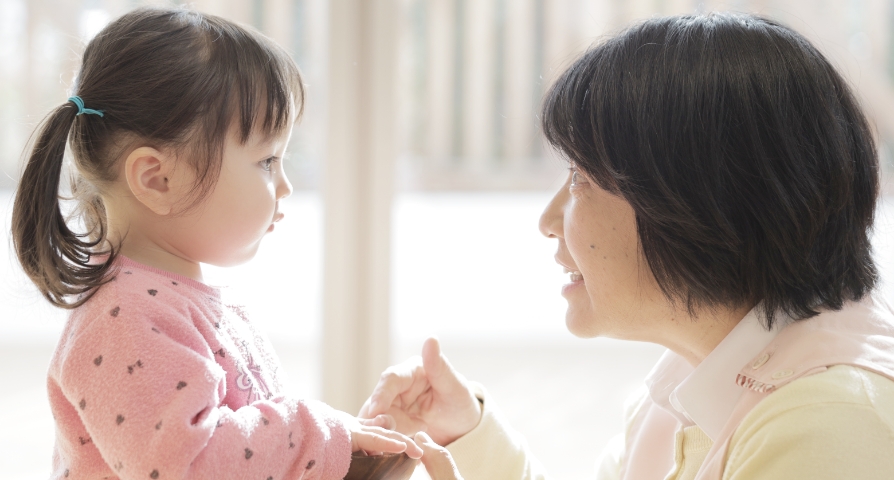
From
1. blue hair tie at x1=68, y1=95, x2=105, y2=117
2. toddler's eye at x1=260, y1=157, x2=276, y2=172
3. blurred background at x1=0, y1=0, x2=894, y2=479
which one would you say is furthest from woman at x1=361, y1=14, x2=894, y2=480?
blurred background at x1=0, y1=0, x2=894, y2=479

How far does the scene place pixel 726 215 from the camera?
0.99 meters

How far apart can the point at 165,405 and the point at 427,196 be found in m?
1.45

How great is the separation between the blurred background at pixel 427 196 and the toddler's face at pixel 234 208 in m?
1.00

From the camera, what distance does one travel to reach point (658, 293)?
1.08 meters

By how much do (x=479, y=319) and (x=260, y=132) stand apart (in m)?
1.38

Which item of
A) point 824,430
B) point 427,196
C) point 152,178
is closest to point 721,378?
point 824,430

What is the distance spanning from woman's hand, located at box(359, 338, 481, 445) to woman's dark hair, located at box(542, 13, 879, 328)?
1.32ft

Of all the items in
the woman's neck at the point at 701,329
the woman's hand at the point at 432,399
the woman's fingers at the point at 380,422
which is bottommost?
the woman's hand at the point at 432,399

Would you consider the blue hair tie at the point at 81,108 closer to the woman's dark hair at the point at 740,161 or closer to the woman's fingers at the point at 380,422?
the woman's fingers at the point at 380,422

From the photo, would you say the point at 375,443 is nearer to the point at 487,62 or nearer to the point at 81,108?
the point at 81,108

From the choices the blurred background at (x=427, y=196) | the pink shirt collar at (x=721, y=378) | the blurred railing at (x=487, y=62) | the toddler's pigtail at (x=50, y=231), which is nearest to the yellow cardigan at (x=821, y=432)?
the pink shirt collar at (x=721, y=378)

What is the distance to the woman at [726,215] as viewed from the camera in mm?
953

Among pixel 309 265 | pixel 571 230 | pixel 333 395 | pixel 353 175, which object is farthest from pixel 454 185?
pixel 571 230

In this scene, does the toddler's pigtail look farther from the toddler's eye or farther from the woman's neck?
the woman's neck
